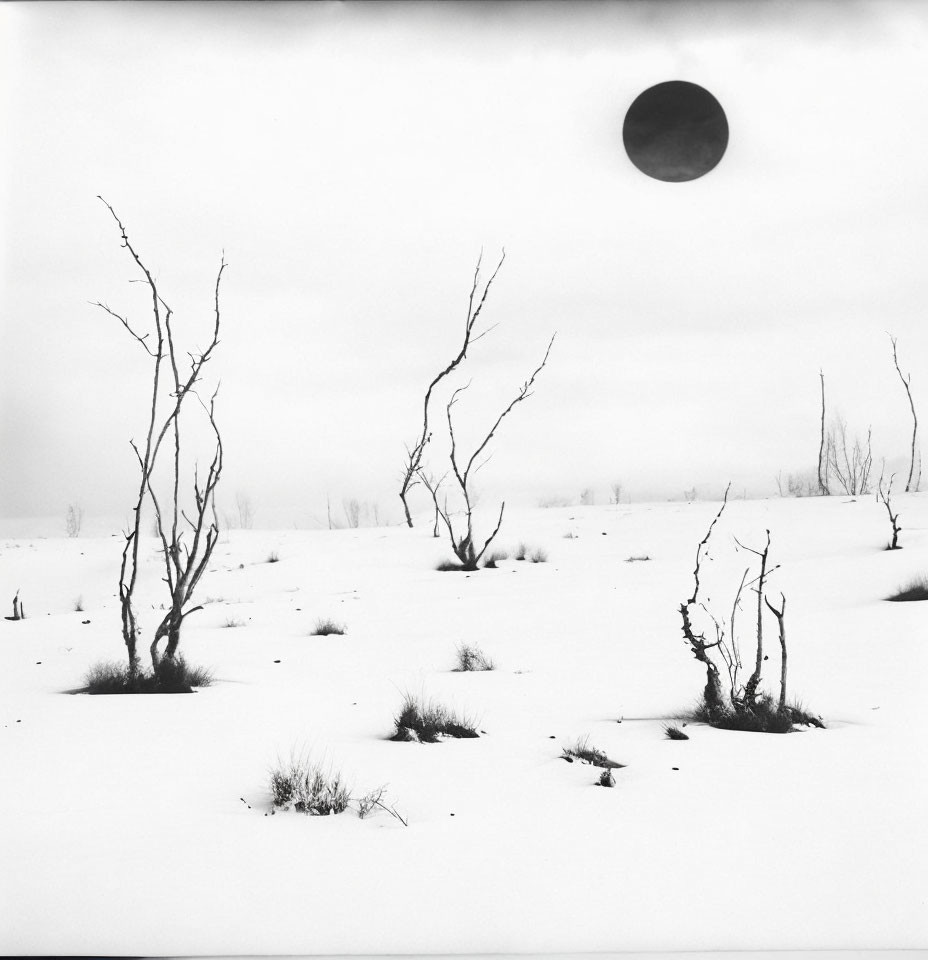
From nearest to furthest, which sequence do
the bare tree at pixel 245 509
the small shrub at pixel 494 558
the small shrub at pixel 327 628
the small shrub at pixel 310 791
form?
1. the small shrub at pixel 310 791
2. the small shrub at pixel 327 628
3. the bare tree at pixel 245 509
4. the small shrub at pixel 494 558

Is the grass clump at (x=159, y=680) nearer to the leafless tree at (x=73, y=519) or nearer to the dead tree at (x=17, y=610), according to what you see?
the dead tree at (x=17, y=610)

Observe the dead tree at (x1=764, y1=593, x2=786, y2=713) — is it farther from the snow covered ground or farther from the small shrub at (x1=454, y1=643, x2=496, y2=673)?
the small shrub at (x1=454, y1=643, x2=496, y2=673)

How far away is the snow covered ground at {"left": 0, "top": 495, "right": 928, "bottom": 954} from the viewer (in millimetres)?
1692

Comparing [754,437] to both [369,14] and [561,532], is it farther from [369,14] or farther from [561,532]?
[369,14]

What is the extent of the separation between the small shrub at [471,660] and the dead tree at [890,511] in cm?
133

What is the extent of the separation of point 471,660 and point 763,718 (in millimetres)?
805

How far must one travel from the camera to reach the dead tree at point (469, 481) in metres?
2.45

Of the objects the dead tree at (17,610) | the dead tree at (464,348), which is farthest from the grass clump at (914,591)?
the dead tree at (17,610)

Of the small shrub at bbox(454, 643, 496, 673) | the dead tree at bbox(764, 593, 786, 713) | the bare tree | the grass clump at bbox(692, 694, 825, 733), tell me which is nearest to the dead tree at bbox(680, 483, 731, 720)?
the grass clump at bbox(692, 694, 825, 733)

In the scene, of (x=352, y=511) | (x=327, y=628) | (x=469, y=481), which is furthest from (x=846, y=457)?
(x=327, y=628)

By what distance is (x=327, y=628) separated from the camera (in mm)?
2381

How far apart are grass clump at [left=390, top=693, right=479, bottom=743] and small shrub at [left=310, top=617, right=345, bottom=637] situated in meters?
0.38

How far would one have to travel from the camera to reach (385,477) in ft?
8.39

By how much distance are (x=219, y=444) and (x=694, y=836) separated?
1713 millimetres
